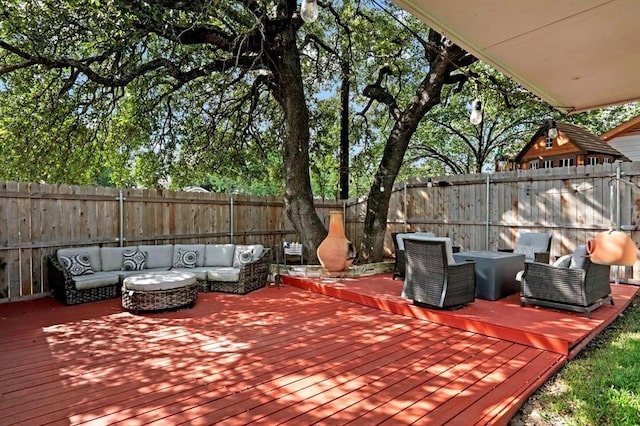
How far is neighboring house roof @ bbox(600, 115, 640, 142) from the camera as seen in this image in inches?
351

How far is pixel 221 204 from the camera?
783 centimetres

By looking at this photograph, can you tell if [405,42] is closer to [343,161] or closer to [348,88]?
[348,88]

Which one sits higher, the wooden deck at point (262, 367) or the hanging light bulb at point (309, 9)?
the hanging light bulb at point (309, 9)

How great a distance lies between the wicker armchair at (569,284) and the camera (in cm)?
416

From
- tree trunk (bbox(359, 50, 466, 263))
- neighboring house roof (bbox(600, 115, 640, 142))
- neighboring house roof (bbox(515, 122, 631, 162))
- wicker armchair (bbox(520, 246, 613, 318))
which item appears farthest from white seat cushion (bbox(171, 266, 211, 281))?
neighboring house roof (bbox(600, 115, 640, 142))

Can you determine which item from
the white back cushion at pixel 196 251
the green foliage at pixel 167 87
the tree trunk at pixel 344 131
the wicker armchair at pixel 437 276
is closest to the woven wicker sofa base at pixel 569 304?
the wicker armchair at pixel 437 276

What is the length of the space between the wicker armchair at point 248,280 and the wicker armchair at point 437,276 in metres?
2.53

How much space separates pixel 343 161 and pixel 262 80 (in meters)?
3.50

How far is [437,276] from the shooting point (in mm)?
4523

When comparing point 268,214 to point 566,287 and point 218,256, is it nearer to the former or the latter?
point 218,256

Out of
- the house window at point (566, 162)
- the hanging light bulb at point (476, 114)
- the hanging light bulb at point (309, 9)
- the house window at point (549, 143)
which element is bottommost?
the house window at point (566, 162)

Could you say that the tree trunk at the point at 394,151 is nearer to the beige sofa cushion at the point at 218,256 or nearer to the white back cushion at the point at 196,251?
the beige sofa cushion at the point at 218,256

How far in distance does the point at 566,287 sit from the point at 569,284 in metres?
0.05

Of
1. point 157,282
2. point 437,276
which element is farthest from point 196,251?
point 437,276
